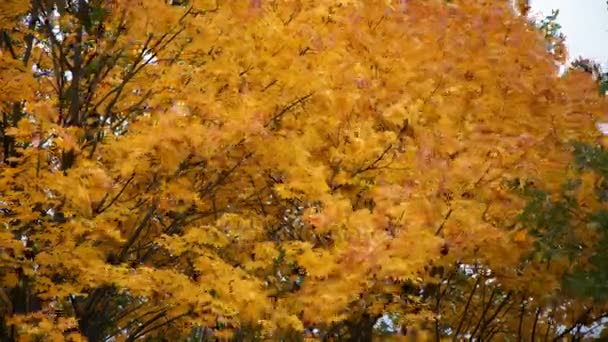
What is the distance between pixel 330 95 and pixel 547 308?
5.22 m

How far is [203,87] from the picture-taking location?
787cm

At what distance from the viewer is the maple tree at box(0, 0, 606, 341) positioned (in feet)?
23.6

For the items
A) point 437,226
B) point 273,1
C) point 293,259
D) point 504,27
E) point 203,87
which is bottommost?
point 293,259

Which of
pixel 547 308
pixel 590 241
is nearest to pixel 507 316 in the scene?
pixel 547 308

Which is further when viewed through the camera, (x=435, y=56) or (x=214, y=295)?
(x=435, y=56)

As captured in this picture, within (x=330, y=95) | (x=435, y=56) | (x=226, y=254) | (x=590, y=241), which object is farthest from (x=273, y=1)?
(x=590, y=241)

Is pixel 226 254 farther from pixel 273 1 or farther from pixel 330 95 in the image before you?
pixel 273 1

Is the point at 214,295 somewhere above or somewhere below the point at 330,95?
below

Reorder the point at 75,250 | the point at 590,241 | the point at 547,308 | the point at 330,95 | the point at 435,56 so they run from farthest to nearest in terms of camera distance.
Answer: the point at 547,308 → the point at 435,56 → the point at 590,241 → the point at 330,95 → the point at 75,250

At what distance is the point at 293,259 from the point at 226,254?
3.93 feet

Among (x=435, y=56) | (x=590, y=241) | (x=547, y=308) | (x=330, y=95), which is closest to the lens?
(x=330, y=95)

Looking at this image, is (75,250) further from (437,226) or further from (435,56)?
(435,56)

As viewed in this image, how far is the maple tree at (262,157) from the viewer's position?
718 cm

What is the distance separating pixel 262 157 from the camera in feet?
26.8
